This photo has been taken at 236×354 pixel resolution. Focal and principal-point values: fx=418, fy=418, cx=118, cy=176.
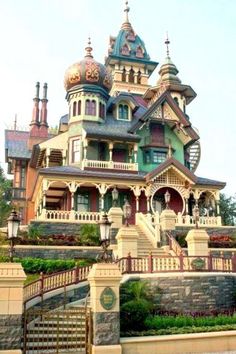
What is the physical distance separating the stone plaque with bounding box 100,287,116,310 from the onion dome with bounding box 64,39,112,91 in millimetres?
25138

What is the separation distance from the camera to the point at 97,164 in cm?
3241

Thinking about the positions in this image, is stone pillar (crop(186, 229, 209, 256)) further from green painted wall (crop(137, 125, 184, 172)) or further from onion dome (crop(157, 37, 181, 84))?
onion dome (crop(157, 37, 181, 84))

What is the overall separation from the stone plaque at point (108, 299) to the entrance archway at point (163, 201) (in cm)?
2021

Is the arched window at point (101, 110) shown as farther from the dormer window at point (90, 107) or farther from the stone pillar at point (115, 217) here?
the stone pillar at point (115, 217)

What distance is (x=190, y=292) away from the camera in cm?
1645

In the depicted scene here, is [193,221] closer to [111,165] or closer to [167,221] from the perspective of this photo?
[167,221]

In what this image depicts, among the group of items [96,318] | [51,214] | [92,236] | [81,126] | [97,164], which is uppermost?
[81,126]

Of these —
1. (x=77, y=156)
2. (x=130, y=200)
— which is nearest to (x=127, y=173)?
(x=130, y=200)

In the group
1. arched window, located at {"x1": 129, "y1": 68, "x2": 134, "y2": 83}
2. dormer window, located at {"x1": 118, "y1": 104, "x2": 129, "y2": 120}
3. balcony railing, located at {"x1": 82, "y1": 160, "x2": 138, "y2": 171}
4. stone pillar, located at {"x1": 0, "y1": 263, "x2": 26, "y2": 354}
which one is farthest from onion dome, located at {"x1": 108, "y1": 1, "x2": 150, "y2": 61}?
stone pillar, located at {"x1": 0, "y1": 263, "x2": 26, "y2": 354}

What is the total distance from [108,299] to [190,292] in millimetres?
4843

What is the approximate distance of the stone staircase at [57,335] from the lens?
12461 mm

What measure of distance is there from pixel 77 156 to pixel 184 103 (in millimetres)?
13765

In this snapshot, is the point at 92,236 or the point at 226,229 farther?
the point at 226,229

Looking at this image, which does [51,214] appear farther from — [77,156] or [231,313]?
[231,313]
